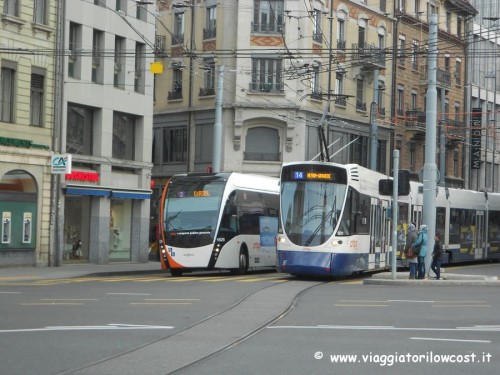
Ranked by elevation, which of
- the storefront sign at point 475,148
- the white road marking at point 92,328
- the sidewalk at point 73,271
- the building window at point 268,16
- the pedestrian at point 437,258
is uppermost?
the building window at point 268,16

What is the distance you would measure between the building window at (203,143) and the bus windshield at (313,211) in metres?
25.1

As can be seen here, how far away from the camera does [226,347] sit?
13.4 metres

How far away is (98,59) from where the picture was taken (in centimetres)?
4159

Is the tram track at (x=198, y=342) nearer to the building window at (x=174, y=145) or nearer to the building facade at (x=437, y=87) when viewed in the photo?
the building window at (x=174, y=145)

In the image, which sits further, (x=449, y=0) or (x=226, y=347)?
(x=449, y=0)

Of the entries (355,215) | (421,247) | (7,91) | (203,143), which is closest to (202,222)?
(355,215)

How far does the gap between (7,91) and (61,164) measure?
316 cm

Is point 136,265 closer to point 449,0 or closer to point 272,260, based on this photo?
point 272,260

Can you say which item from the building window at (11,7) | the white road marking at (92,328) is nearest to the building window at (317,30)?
the building window at (11,7)

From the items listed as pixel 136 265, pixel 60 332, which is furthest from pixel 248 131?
pixel 60 332

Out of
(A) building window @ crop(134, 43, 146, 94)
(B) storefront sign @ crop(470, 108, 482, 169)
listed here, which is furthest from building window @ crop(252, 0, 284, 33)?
(B) storefront sign @ crop(470, 108, 482, 169)

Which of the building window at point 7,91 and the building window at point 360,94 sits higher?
the building window at point 360,94

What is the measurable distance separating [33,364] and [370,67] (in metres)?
47.6

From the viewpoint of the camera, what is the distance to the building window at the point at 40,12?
38000 mm
